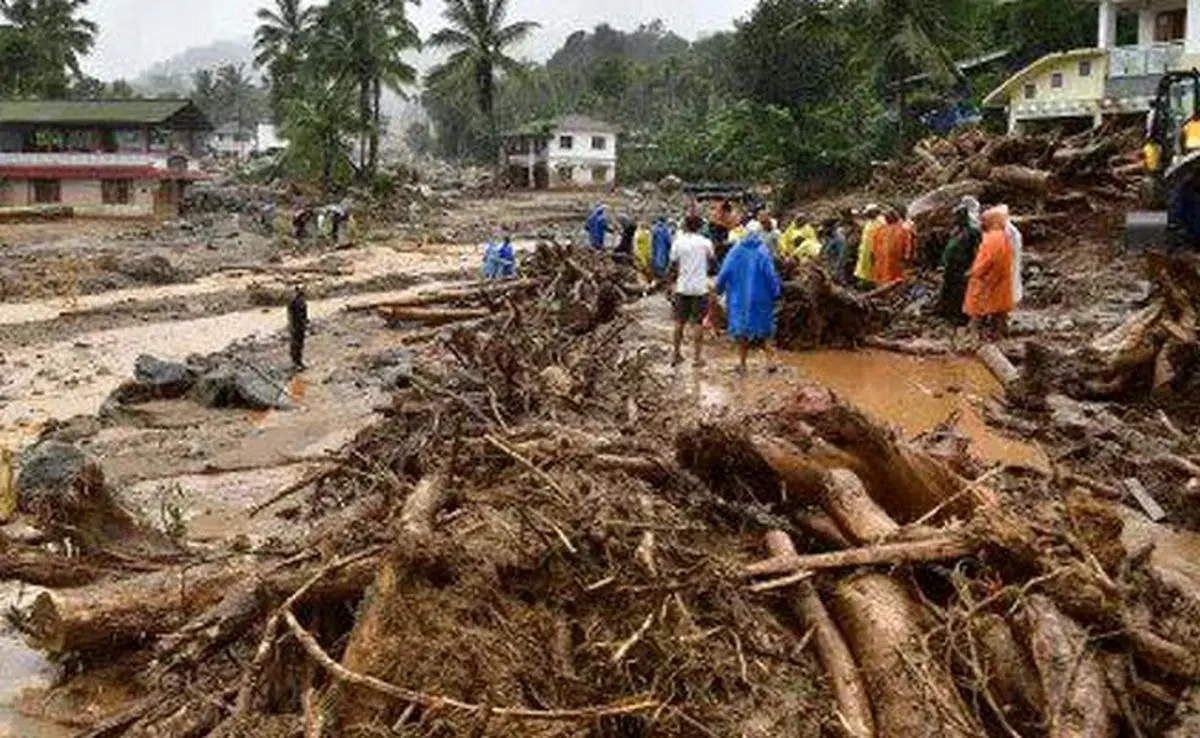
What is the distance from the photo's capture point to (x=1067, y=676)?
4.45 meters

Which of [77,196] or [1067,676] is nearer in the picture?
[1067,676]

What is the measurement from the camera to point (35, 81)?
62.8 meters

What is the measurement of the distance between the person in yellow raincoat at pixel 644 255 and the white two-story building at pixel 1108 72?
13.0 meters

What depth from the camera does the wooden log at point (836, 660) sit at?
4.48 metres

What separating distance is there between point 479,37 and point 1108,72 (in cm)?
3409

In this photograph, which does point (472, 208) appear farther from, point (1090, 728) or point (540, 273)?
point (1090, 728)

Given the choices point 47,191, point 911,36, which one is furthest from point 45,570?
point 47,191

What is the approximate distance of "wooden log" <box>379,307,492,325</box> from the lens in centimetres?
2102

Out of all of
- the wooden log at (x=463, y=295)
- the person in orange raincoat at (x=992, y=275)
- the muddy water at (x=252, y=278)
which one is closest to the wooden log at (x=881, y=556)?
the person in orange raincoat at (x=992, y=275)

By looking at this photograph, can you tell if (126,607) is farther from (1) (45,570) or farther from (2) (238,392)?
(2) (238,392)

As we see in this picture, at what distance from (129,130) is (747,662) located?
48136 millimetres

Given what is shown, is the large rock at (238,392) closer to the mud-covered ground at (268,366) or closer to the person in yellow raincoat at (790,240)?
the mud-covered ground at (268,366)

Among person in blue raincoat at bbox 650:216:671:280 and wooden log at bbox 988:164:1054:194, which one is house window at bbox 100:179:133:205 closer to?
person in blue raincoat at bbox 650:216:671:280

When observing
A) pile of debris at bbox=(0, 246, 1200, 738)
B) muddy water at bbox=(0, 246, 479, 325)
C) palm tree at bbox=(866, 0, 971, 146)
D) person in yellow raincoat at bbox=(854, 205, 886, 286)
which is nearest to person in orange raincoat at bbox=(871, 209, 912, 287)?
person in yellow raincoat at bbox=(854, 205, 886, 286)
